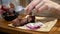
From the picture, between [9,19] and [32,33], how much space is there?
8.2 inches

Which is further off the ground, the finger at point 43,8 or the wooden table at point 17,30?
the finger at point 43,8

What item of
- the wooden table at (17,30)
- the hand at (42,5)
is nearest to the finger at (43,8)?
the hand at (42,5)

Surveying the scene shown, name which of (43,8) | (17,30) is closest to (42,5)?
(43,8)

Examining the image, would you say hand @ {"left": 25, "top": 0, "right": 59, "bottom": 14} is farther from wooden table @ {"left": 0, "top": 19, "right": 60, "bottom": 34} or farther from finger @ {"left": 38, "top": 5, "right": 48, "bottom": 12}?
wooden table @ {"left": 0, "top": 19, "right": 60, "bottom": 34}

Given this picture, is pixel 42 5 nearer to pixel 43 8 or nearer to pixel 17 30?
pixel 43 8

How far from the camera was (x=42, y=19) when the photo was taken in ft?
2.62

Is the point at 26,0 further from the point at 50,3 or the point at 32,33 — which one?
the point at 32,33

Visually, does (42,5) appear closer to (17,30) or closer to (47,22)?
(47,22)

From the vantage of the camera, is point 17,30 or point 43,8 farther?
point 43,8

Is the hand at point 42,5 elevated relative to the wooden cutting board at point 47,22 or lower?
elevated

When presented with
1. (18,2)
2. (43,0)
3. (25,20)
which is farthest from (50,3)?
(18,2)

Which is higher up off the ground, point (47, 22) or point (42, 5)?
point (42, 5)

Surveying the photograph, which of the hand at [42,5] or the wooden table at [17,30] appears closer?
the wooden table at [17,30]

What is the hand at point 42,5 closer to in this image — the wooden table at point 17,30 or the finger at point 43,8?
the finger at point 43,8
